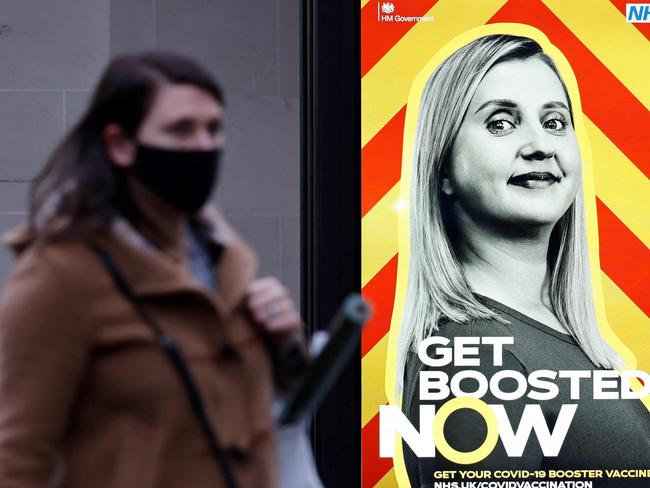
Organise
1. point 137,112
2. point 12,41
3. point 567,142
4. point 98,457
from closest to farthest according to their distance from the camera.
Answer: point 98,457 < point 137,112 < point 567,142 < point 12,41

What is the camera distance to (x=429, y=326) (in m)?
4.61

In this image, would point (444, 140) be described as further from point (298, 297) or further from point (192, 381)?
point (192, 381)

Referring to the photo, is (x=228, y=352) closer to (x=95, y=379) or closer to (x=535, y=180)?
(x=95, y=379)

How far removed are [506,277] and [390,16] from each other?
3.26 ft

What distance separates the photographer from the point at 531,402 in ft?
15.1

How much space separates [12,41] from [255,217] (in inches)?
47.5

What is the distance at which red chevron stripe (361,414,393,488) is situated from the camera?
15.2ft

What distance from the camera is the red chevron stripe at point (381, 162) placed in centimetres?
459

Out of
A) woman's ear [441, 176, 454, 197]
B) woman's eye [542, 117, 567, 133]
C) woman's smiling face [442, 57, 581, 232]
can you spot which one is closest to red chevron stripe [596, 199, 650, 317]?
woman's smiling face [442, 57, 581, 232]

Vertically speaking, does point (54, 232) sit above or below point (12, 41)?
below

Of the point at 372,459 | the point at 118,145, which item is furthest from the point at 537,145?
the point at 118,145

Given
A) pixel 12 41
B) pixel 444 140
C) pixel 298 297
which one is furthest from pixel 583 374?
pixel 12 41

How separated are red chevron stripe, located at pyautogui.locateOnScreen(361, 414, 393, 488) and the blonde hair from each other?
0.18 metres

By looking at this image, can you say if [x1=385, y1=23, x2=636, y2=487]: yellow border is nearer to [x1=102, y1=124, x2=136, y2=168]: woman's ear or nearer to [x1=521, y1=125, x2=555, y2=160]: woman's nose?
[x1=521, y1=125, x2=555, y2=160]: woman's nose
